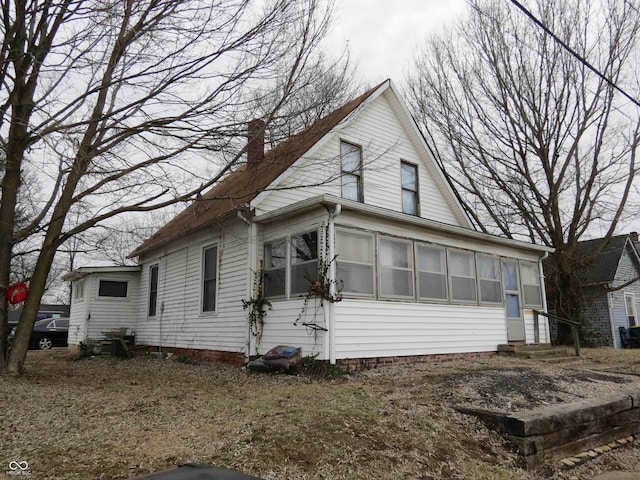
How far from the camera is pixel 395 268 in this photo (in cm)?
987

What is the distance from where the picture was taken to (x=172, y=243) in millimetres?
13891

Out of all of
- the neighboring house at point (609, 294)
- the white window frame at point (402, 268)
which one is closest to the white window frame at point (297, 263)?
the white window frame at point (402, 268)

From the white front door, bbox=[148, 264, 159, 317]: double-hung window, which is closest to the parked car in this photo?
bbox=[148, 264, 159, 317]: double-hung window

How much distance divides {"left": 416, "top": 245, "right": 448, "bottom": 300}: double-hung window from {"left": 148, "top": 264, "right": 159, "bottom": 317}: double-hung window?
8.32 meters

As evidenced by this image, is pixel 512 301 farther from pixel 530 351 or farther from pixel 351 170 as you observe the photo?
pixel 351 170

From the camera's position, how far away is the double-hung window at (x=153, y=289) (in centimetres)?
1475

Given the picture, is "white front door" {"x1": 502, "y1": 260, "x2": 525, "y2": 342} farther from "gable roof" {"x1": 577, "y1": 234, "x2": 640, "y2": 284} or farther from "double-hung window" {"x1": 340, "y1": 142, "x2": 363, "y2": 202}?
"gable roof" {"x1": 577, "y1": 234, "x2": 640, "y2": 284}

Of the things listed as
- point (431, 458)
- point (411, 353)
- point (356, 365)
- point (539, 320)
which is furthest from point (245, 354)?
point (539, 320)

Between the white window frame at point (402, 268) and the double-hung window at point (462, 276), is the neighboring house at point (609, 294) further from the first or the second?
the white window frame at point (402, 268)

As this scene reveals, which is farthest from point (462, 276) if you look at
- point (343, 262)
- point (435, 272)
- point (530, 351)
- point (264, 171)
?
point (264, 171)

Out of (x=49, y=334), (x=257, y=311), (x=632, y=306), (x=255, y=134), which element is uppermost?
(x=255, y=134)

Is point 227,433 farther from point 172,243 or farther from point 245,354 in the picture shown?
point 172,243

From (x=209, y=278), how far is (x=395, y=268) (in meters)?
4.74

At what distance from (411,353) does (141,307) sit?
956 cm
